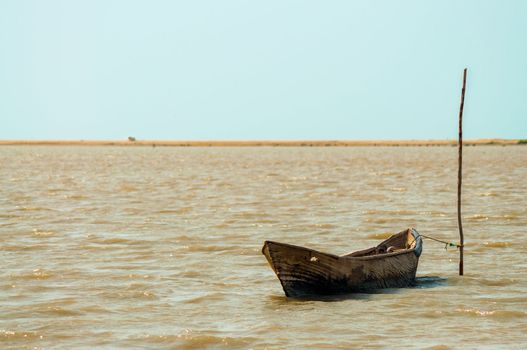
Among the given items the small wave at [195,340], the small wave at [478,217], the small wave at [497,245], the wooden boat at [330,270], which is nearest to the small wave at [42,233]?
the wooden boat at [330,270]

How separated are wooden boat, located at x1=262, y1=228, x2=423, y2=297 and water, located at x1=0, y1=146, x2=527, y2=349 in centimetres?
25

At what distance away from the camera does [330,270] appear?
555 inches

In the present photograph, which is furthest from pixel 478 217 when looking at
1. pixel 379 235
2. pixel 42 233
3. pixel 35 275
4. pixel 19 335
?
pixel 19 335

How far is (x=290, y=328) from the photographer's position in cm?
1228

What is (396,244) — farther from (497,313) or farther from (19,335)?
(19,335)

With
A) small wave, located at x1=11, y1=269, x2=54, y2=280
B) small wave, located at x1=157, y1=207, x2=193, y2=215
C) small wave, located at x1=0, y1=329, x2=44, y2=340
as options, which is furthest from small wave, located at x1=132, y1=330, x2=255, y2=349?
small wave, located at x1=157, y1=207, x2=193, y2=215

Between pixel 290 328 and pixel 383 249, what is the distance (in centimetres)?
508

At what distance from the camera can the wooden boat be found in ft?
45.1

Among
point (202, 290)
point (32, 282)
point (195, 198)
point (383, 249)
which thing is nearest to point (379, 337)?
point (202, 290)

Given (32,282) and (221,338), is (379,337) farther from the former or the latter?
(32,282)

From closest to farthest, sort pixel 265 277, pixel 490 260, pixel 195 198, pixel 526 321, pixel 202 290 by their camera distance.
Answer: pixel 526 321 < pixel 202 290 < pixel 265 277 < pixel 490 260 < pixel 195 198

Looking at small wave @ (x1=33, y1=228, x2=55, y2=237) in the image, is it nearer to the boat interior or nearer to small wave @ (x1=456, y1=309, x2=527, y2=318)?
the boat interior

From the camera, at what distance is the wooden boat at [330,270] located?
13.7 meters

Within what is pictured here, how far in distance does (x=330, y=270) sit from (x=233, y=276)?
A: 9.73 feet
